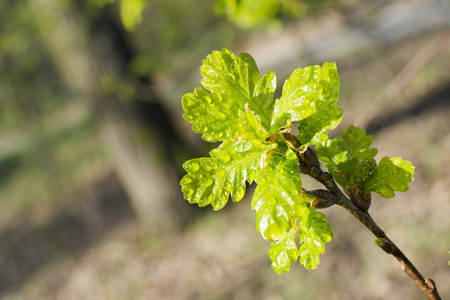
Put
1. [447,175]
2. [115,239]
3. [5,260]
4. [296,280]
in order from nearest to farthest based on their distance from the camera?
[296,280], [447,175], [115,239], [5,260]

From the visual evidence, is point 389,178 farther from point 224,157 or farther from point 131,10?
point 131,10

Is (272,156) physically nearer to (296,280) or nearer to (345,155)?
(345,155)

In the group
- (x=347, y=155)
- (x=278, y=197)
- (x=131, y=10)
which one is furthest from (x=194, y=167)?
(x=131, y=10)

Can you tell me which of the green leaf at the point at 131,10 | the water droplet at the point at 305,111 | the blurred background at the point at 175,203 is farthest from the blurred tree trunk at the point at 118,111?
the water droplet at the point at 305,111

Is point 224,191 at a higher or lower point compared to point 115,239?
higher

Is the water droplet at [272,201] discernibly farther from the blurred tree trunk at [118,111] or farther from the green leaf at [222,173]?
the blurred tree trunk at [118,111]

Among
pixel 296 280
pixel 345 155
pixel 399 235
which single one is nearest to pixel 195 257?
pixel 296 280

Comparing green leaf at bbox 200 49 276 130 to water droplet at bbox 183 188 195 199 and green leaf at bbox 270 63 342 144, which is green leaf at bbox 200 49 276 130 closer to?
green leaf at bbox 270 63 342 144
